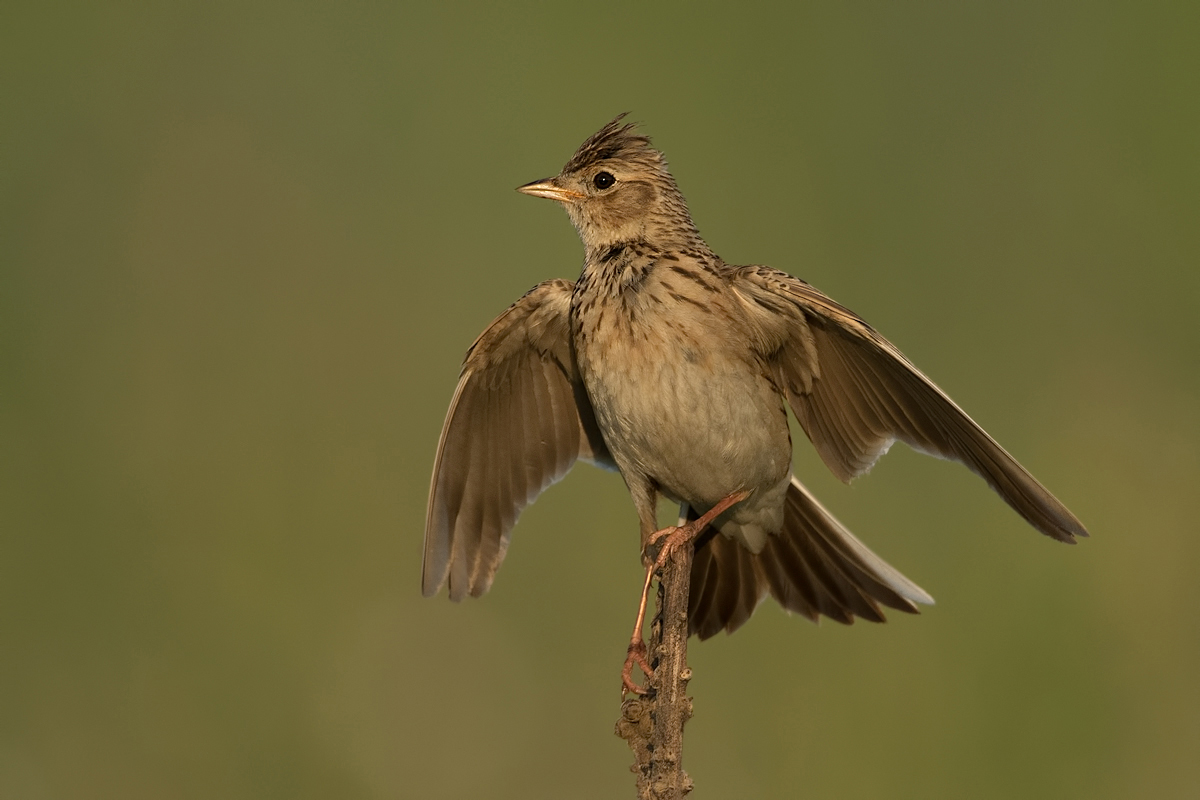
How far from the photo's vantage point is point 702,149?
853 cm

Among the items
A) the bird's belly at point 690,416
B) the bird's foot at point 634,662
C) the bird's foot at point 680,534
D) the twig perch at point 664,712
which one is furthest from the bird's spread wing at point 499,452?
the twig perch at point 664,712

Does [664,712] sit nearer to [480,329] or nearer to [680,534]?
[680,534]

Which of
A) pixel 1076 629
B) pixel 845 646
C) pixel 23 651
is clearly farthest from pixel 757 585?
pixel 23 651

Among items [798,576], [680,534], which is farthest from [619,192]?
[798,576]

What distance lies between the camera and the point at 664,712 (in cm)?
406

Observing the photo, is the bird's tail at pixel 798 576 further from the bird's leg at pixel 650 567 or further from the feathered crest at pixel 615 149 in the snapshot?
the feathered crest at pixel 615 149

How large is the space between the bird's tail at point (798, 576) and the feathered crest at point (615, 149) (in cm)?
135

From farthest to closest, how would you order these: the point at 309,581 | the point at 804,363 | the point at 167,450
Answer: the point at 167,450, the point at 309,581, the point at 804,363

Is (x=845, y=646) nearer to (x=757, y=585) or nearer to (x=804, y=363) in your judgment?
(x=757, y=585)

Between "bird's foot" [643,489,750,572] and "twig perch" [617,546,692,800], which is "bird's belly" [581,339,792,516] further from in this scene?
"twig perch" [617,546,692,800]

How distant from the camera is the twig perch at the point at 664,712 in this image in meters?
3.93

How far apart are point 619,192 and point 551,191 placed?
283mm

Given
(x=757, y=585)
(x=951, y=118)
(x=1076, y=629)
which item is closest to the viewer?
(x=757, y=585)

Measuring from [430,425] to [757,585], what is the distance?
2.62 meters
